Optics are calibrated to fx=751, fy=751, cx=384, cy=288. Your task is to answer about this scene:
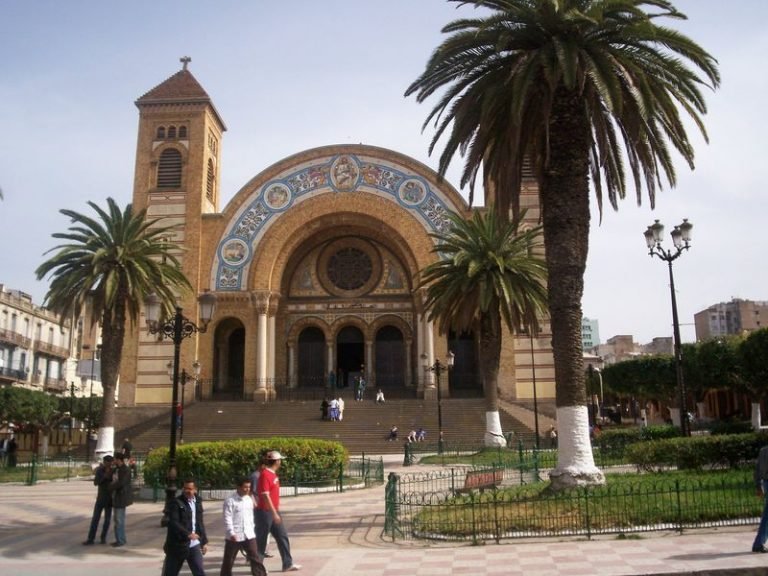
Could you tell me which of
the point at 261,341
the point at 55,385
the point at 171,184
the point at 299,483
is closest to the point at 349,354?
the point at 261,341

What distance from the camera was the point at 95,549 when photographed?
11820 mm

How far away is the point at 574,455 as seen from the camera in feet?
45.4

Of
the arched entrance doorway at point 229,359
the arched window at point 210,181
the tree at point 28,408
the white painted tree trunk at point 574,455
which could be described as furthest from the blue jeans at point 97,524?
the arched window at point 210,181

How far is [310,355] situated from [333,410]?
30.9ft

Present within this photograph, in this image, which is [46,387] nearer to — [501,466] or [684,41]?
[501,466]

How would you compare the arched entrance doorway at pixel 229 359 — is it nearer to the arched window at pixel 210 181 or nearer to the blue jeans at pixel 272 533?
the arched window at pixel 210 181

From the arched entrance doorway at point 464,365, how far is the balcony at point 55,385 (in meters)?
29.6

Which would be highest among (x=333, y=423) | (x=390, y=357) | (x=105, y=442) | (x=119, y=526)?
(x=390, y=357)

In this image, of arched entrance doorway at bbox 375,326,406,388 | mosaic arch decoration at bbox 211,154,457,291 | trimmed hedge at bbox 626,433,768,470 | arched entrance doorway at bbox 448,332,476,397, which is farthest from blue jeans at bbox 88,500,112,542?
arched entrance doorway at bbox 375,326,406,388

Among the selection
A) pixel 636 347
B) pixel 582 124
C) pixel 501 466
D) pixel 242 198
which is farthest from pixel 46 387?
pixel 636 347

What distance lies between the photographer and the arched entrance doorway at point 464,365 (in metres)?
41.3

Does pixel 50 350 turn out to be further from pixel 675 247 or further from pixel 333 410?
pixel 675 247

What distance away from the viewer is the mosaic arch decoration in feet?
133

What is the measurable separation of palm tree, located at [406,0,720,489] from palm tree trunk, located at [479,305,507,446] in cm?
1260
